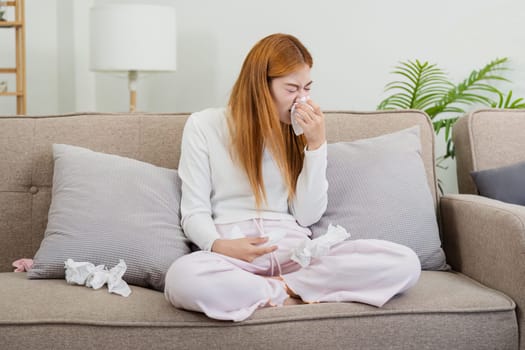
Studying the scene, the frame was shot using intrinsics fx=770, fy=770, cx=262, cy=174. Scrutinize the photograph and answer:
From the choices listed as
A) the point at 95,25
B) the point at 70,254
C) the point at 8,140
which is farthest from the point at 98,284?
the point at 95,25

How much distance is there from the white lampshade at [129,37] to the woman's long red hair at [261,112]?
43.6 inches

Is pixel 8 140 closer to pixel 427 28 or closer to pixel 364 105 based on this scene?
pixel 364 105

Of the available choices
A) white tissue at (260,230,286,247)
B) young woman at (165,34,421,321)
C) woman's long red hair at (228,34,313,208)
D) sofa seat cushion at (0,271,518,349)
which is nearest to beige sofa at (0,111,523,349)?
sofa seat cushion at (0,271,518,349)

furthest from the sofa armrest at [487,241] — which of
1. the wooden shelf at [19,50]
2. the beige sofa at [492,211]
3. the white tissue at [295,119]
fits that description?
the wooden shelf at [19,50]

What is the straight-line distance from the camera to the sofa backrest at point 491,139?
2385 millimetres

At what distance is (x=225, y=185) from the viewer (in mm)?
2051

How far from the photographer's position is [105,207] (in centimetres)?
200

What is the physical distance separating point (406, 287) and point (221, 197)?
Answer: 0.56 metres

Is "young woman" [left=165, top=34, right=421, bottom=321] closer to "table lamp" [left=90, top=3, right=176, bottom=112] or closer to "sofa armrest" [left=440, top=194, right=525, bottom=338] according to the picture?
"sofa armrest" [left=440, top=194, right=525, bottom=338]

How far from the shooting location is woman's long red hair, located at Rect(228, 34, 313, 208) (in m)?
2.03

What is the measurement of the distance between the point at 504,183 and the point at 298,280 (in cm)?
78

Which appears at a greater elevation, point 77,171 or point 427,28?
point 427,28

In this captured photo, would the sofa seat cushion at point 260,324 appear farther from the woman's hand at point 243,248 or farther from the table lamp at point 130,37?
the table lamp at point 130,37

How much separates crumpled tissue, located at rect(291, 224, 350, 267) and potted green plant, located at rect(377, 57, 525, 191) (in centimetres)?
120
